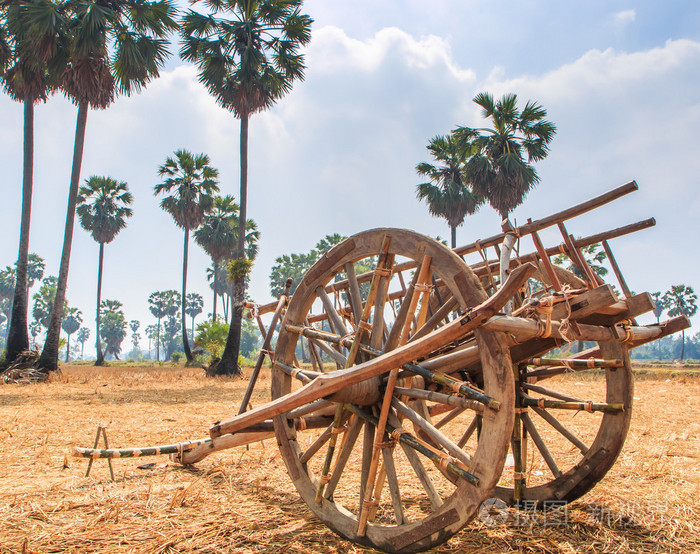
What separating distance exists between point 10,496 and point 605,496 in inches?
190

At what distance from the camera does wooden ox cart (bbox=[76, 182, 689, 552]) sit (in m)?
2.57

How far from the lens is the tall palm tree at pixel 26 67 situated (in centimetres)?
1481

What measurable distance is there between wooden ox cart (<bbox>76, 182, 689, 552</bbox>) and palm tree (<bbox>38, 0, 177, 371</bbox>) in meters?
13.9

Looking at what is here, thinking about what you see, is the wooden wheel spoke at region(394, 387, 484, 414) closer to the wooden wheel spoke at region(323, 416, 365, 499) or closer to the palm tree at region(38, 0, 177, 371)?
the wooden wheel spoke at region(323, 416, 365, 499)

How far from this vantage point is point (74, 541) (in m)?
3.12

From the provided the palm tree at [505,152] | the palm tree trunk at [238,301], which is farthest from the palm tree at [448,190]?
the palm tree trunk at [238,301]

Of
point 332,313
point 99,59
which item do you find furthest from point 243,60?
point 332,313

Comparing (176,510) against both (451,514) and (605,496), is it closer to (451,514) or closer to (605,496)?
(451,514)

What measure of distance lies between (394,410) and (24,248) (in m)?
16.7

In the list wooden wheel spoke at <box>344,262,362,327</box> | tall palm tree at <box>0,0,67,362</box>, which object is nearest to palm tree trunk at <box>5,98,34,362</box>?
tall palm tree at <box>0,0,67,362</box>

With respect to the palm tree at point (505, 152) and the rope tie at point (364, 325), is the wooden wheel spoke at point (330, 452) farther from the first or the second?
the palm tree at point (505, 152)

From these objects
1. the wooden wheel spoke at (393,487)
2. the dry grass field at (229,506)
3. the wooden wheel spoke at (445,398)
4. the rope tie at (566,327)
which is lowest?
the dry grass field at (229,506)

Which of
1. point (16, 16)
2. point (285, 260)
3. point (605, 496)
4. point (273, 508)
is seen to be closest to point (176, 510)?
point (273, 508)

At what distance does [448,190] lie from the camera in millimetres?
25297
